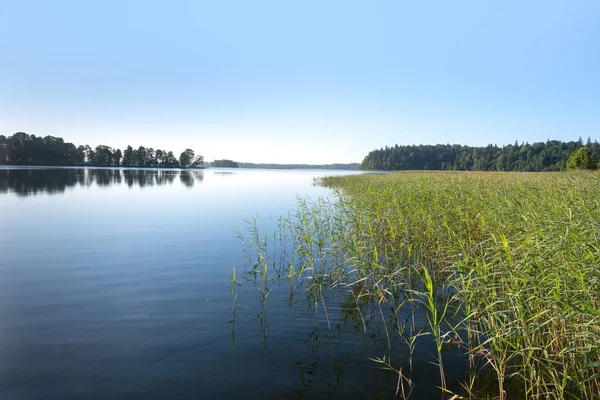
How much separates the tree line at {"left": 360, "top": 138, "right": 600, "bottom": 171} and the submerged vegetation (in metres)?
76.1

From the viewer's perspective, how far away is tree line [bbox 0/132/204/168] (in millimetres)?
132800

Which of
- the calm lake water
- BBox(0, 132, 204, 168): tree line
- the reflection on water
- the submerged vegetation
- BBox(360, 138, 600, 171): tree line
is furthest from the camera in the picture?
BBox(0, 132, 204, 168): tree line

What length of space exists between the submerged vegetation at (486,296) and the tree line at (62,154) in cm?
16406

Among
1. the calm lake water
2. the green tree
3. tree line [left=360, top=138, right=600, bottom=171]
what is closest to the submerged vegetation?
the calm lake water

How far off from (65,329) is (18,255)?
806 centimetres

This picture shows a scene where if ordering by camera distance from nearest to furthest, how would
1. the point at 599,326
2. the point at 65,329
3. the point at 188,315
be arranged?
the point at 599,326 < the point at 65,329 < the point at 188,315

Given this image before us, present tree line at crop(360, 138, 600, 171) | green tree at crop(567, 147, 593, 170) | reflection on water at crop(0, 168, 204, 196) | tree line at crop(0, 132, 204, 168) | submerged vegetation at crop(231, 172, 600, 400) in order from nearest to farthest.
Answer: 1. submerged vegetation at crop(231, 172, 600, 400)
2. reflection on water at crop(0, 168, 204, 196)
3. green tree at crop(567, 147, 593, 170)
4. tree line at crop(360, 138, 600, 171)
5. tree line at crop(0, 132, 204, 168)

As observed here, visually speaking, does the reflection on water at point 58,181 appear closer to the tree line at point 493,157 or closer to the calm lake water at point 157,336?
the calm lake water at point 157,336

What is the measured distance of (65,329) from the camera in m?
6.79

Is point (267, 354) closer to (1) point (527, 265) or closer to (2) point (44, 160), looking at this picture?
(1) point (527, 265)

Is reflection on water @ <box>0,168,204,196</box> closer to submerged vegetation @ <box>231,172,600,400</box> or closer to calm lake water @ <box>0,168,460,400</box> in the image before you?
calm lake water @ <box>0,168,460,400</box>

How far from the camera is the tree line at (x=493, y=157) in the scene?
388 ft

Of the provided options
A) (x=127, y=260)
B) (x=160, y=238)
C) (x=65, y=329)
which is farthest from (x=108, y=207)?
(x=65, y=329)

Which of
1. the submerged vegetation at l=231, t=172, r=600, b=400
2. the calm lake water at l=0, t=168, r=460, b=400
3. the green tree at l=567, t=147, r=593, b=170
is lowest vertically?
the calm lake water at l=0, t=168, r=460, b=400
